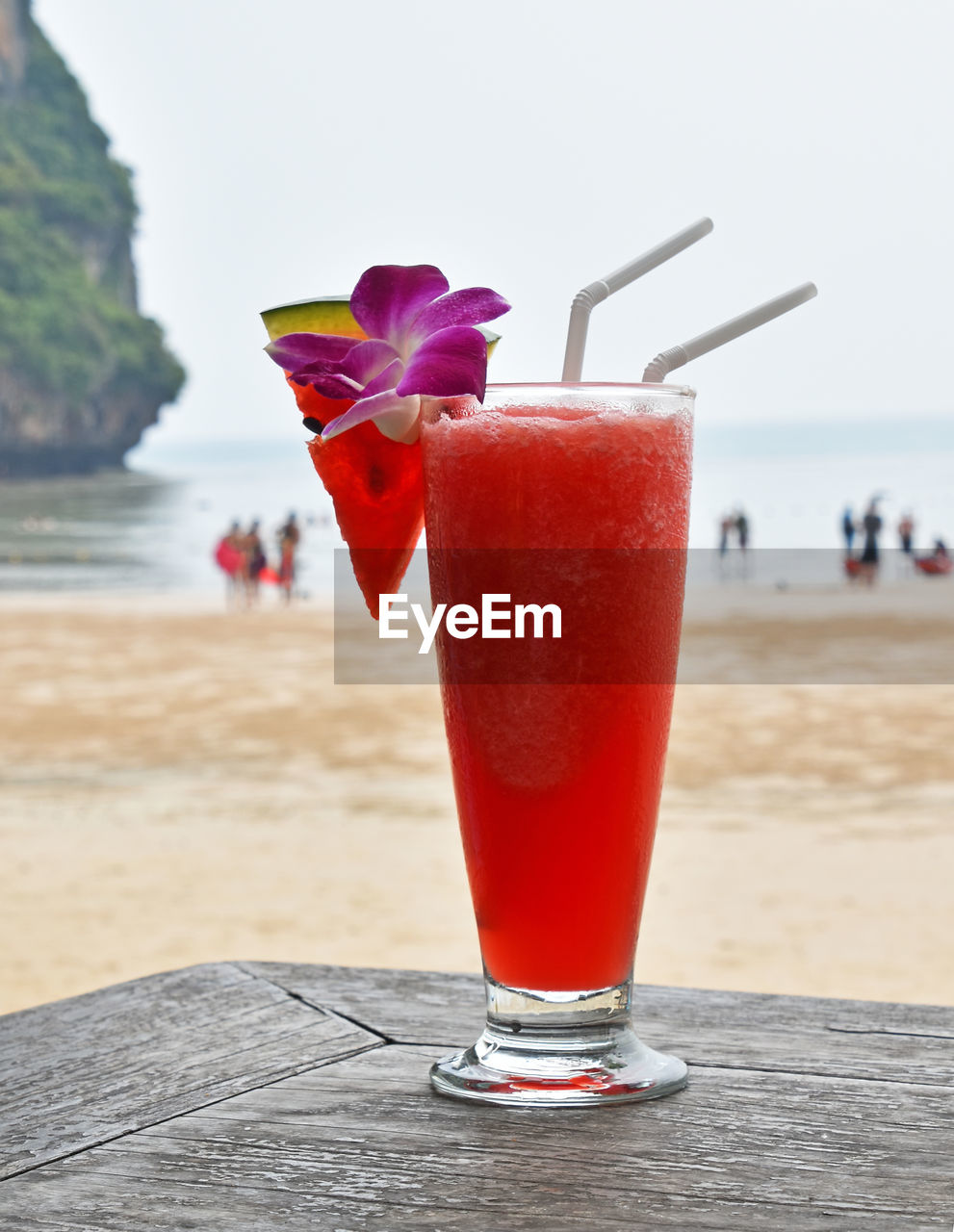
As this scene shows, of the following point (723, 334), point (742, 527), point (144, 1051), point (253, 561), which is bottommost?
point (144, 1051)

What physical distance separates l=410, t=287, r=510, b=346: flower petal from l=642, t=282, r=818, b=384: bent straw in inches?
5.5

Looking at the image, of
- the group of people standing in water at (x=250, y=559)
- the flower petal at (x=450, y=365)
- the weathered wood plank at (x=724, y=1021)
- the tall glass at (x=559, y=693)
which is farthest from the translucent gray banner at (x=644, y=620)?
the group of people standing in water at (x=250, y=559)

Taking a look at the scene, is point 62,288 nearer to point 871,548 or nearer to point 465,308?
point 871,548

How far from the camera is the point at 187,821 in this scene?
7.03 meters

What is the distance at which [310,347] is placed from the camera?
1.00 m

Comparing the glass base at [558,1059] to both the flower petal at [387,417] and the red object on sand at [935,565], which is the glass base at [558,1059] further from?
the red object on sand at [935,565]

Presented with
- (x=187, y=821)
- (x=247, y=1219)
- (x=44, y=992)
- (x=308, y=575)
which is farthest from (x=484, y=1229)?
(x=308, y=575)

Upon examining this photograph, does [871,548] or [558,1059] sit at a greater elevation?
[871,548]

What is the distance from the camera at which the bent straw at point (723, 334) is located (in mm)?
1021

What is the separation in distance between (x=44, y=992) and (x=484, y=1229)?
416 cm

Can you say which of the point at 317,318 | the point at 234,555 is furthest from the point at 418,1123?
the point at 234,555

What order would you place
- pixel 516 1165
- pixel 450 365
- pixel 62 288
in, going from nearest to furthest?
pixel 516 1165 → pixel 450 365 → pixel 62 288

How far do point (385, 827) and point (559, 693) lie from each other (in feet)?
19.6

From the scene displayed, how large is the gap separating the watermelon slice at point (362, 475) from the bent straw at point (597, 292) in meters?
0.13
